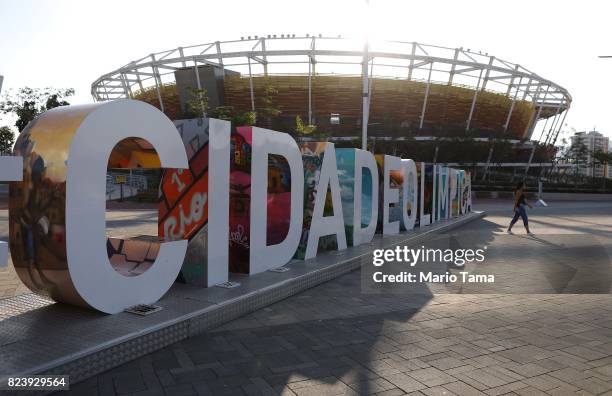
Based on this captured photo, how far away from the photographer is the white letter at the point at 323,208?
826 cm

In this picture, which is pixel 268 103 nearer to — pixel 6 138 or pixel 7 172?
pixel 6 138

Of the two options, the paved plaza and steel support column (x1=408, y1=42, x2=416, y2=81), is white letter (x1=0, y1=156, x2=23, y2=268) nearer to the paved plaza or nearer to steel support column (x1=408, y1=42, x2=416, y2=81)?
the paved plaza

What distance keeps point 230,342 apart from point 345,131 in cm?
4370

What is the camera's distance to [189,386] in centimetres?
352

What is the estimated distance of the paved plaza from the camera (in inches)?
141

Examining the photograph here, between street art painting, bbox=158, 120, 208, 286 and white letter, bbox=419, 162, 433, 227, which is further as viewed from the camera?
white letter, bbox=419, 162, 433, 227

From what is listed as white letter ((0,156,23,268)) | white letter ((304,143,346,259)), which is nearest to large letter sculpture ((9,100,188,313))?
white letter ((0,156,23,268))

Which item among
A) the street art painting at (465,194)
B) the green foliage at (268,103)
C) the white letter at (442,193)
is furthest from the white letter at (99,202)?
the green foliage at (268,103)

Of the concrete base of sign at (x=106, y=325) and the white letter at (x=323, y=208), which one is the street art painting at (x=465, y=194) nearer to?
the white letter at (x=323, y=208)

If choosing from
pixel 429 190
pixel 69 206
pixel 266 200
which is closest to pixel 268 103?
pixel 429 190

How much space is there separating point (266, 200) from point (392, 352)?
10.9ft

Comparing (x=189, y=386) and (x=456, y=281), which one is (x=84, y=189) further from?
(x=456, y=281)

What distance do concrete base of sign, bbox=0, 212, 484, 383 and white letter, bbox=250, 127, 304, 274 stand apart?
447 millimetres

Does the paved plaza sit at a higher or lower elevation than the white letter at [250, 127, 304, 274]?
lower
